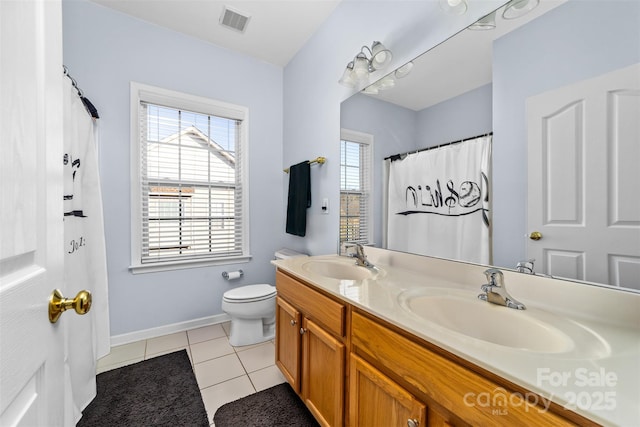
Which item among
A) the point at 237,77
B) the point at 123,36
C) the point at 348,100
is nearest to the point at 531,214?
the point at 348,100

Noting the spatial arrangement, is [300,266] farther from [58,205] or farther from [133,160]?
[133,160]

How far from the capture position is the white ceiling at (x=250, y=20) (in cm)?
202

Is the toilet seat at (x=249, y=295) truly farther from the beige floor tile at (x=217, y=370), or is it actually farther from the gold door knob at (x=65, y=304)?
the gold door knob at (x=65, y=304)

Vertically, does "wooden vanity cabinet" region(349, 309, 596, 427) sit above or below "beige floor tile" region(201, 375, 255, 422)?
above

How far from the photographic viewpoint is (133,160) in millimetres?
2197

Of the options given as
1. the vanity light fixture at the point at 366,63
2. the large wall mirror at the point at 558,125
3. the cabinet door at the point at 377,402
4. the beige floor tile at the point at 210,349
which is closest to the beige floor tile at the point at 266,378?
the beige floor tile at the point at 210,349

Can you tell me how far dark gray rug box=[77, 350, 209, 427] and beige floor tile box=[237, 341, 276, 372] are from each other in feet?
1.14

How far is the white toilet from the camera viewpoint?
2.06m

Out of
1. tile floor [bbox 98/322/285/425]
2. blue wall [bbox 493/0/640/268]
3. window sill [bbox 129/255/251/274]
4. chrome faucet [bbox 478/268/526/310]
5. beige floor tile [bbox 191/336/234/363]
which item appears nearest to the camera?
blue wall [bbox 493/0/640/268]

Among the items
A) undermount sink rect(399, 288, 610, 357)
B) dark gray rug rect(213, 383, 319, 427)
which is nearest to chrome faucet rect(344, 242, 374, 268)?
undermount sink rect(399, 288, 610, 357)

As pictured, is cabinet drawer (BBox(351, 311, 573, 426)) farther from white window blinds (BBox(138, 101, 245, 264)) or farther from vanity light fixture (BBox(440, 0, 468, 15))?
white window blinds (BBox(138, 101, 245, 264))

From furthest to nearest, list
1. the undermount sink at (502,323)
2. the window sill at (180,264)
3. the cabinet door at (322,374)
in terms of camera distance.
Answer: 1. the window sill at (180,264)
2. the cabinet door at (322,374)
3. the undermount sink at (502,323)

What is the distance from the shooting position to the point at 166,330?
2320 millimetres

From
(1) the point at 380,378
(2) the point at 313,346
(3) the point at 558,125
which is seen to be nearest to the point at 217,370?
(2) the point at 313,346
